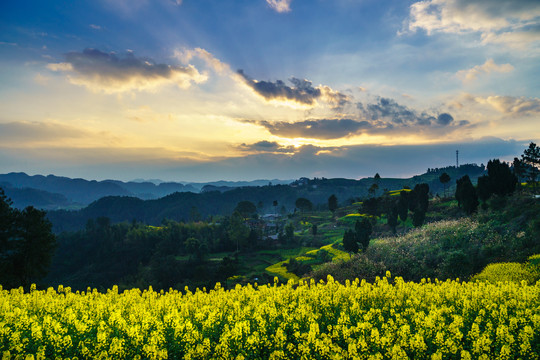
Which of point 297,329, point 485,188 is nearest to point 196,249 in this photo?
point 485,188

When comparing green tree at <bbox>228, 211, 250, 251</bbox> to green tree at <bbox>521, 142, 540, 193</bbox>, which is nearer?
green tree at <bbox>521, 142, 540, 193</bbox>

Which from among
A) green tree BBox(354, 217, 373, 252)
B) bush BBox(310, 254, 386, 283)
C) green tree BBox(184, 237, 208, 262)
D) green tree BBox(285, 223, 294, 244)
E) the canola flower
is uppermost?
the canola flower

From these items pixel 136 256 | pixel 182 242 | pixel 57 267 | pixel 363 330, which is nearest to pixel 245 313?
pixel 363 330

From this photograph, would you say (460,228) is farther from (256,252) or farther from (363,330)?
(256,252)

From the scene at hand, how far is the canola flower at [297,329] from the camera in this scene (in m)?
8.02

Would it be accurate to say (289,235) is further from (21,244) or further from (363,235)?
(21,244)

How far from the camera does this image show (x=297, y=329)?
9703mm

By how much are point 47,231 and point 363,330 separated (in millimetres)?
39567

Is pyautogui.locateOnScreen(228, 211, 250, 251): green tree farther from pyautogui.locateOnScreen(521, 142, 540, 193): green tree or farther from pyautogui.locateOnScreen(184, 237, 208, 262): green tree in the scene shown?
pyautogui.locateOnScreen(521, 142, 540, 193): green tree

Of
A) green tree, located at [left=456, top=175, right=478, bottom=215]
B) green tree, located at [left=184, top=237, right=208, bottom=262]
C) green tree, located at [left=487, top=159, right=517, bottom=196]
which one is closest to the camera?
green tree, located at [left=487, top=159, right=517, bottom=196]

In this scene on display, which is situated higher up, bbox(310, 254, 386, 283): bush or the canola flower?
the canola flower

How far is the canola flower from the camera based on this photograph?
8016mm

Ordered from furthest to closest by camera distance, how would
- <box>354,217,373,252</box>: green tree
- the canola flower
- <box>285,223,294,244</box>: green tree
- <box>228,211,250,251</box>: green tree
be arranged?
<box>228,211,250,251</box>: green tree, <box>285,223,294,244</box>: green tree, <box>354,217,373,252</box>: green tree, the canola flower

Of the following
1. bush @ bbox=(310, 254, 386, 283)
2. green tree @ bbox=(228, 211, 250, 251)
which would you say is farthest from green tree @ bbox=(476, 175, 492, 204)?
green tree @ bbox=(228, 211, 250, 251)
